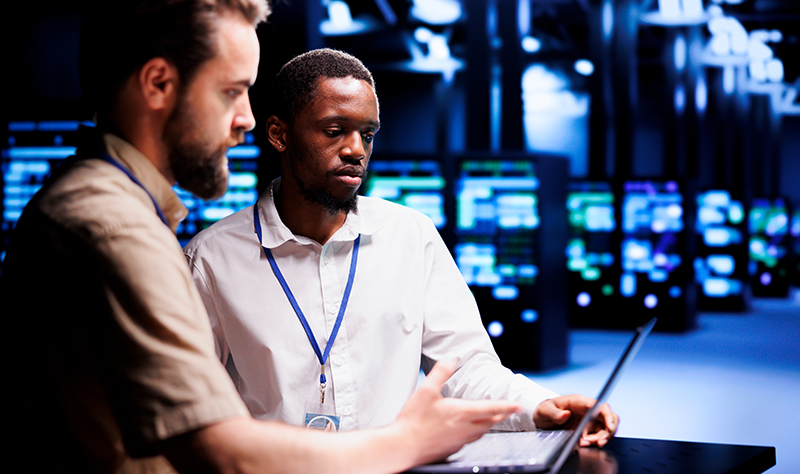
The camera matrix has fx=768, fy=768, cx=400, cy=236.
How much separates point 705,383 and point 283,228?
582 centimetres

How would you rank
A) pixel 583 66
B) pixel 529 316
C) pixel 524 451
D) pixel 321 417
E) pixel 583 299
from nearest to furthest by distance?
pixel 524 451 < pixel 321 417 < pixel 529 316 < pixel 583 299 < pixel 583 66

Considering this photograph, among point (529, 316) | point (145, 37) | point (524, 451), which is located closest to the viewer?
point (145, 37)

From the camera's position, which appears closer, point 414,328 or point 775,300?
point 414,328

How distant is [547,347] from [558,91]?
35.6ft

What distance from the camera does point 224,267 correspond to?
1.70 m

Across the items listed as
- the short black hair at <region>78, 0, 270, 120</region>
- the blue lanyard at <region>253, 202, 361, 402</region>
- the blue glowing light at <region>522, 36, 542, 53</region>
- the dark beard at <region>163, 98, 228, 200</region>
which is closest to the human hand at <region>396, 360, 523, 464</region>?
the dark beard at <region>163, 98, 228, 200</region>

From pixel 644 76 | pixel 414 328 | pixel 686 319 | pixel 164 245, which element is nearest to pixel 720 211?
pixel 686 319

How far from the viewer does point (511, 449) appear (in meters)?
1.15

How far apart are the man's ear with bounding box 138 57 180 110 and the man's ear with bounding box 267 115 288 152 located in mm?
885

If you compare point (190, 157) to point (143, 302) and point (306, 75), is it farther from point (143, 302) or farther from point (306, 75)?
point (306, 75)

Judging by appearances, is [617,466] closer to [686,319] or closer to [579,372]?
[579,372]

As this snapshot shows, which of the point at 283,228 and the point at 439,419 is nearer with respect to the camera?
the point at 439,419

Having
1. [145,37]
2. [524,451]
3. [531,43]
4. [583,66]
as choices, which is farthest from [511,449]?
[583,66]

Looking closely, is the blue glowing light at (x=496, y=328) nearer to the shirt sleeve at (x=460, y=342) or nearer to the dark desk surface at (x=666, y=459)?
the shirt sleeve at (x=460, y=342)
